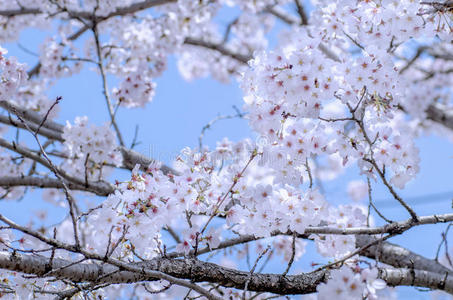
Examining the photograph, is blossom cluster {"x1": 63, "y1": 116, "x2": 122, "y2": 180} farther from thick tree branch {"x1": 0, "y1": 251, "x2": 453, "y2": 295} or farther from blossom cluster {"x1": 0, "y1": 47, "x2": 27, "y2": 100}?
thick tree branch {"x1": 0, "y1": 251, "x2": 453, "y2": 295}

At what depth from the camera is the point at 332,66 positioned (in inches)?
96.8

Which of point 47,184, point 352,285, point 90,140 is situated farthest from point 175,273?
point 47,184

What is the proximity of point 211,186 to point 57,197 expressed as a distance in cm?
390

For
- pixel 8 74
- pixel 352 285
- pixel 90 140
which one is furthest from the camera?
pixel 90 140

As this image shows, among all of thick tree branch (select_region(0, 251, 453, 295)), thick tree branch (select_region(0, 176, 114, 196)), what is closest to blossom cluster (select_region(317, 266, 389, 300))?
thick tree branch (select_region(0, 251, 453, 295))

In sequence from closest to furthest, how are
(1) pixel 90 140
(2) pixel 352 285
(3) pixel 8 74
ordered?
(2) pixel 352 285
(3) pixel 8 74
(1) pixel 90 140

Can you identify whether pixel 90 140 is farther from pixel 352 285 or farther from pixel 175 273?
pixel 352 285

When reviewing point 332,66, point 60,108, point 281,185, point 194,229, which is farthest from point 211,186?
point 60,108

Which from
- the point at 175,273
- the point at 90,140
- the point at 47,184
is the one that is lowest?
the point at 175,273

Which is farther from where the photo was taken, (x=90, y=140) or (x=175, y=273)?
(x=90, y=140)

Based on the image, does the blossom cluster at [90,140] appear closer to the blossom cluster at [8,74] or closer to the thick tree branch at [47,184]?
the thick tree branch at [47,184]

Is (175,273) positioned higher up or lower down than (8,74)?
lower down

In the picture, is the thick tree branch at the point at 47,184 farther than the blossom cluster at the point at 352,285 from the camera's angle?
Yes

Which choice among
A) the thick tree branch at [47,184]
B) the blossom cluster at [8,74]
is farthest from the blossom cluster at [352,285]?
the blossom cluster at [8,74]
